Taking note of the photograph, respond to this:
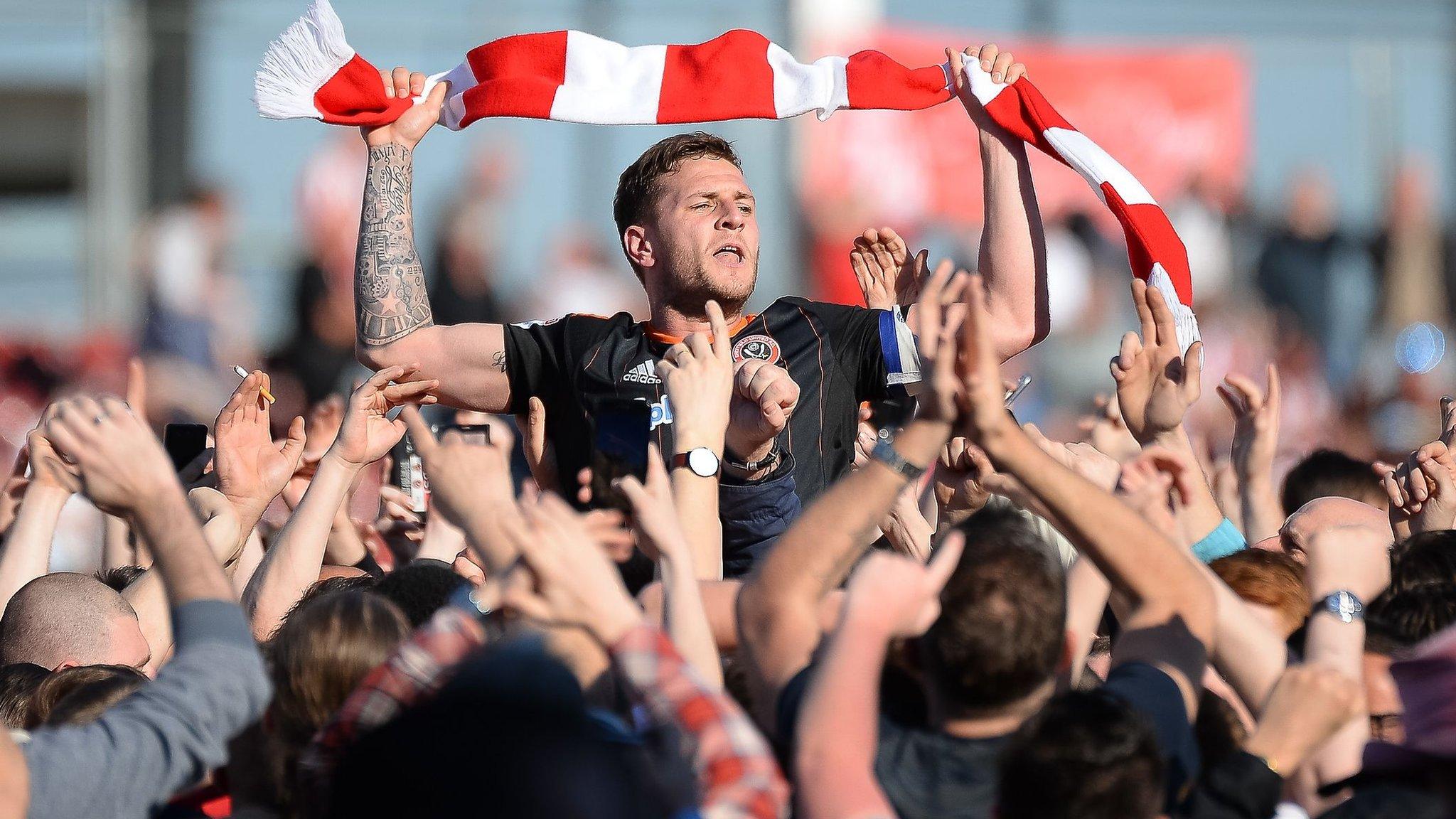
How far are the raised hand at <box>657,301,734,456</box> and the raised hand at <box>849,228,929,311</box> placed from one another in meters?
1.72

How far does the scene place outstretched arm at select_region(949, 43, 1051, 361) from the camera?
14.8ft

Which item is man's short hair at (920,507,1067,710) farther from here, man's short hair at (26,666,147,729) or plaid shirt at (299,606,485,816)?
man's short hair at (26,666,147,729)

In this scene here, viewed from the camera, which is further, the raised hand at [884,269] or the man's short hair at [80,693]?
the raised hand at [884,269]

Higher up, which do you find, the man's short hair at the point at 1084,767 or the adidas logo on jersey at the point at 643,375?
the adidas logo on jersey at the point at 643,375

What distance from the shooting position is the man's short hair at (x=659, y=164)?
15.4 ft

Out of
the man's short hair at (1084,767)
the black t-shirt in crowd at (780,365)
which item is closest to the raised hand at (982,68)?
the black t-shirt in crowd at (780,365)

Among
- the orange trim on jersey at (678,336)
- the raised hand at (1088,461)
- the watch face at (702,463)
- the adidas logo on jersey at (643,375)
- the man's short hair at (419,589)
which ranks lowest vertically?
the man's short hair at (419,589)

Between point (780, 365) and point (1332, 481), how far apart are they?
206 centimetres

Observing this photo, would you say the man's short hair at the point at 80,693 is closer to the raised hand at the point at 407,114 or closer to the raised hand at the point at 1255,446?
the raised hand at the point at 407,114

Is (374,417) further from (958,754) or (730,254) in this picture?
(958,754)

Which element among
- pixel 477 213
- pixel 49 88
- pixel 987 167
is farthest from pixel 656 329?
pixel 49 88

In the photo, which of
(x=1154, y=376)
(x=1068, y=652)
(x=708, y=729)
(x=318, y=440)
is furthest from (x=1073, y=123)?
(x=708, y=729)

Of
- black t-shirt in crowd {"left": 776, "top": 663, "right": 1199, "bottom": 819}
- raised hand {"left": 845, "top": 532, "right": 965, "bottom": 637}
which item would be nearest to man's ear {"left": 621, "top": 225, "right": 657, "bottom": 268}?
black t-shirt in crowd {"left": 776, "top": 663, "right": 1199, "bottom": 819}

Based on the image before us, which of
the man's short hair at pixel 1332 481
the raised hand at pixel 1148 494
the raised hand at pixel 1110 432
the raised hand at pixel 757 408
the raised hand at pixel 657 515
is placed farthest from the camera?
the man's short hair at pixel 1332 481
